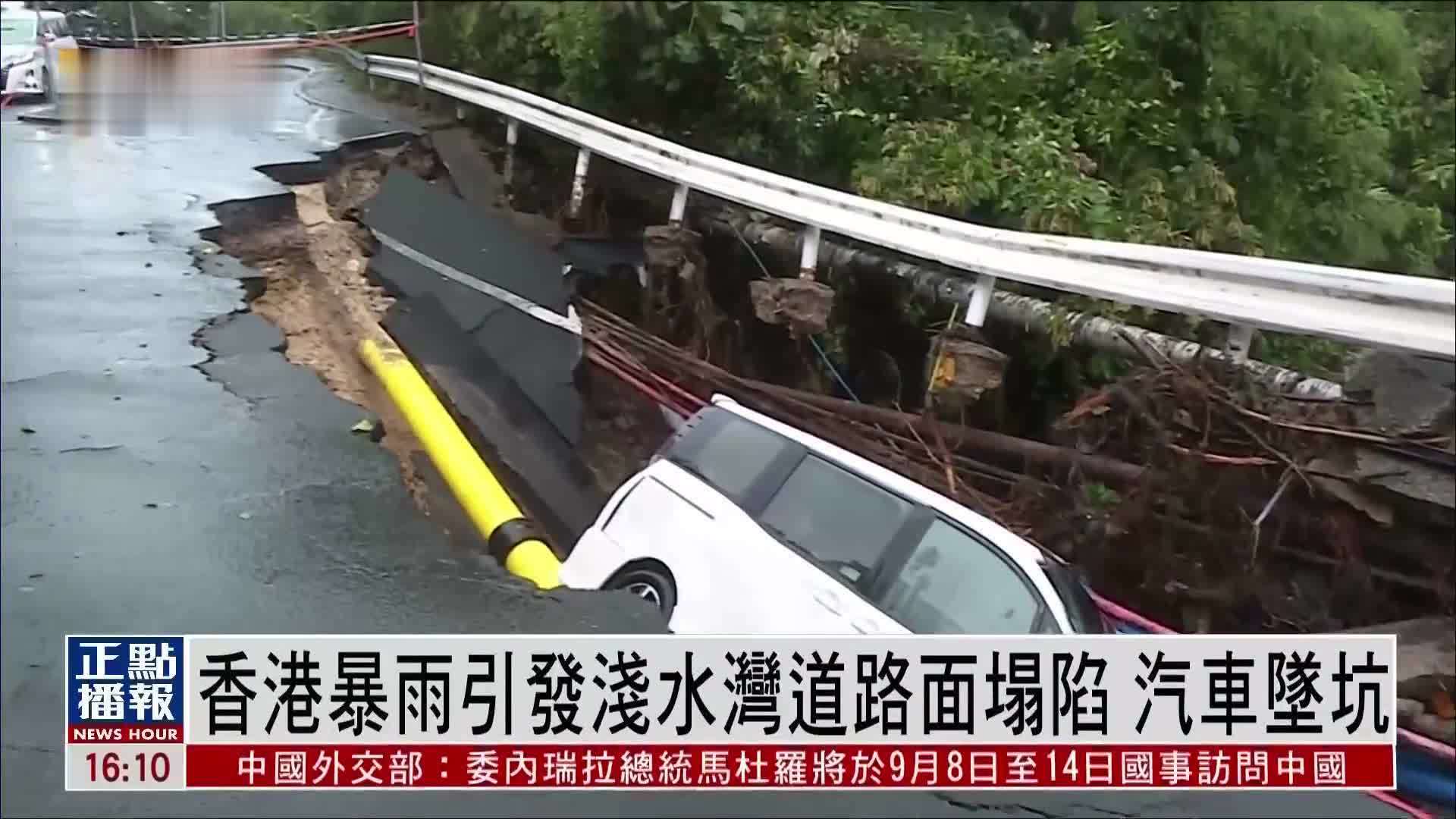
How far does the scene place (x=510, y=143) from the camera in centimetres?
199

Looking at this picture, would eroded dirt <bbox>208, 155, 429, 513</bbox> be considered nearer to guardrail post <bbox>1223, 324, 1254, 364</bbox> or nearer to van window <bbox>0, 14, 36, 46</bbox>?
van window <bbox>0, 14, 36, 46</bbox>

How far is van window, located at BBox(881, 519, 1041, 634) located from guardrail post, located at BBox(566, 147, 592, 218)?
717mm

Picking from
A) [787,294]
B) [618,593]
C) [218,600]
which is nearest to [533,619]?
[618,593]

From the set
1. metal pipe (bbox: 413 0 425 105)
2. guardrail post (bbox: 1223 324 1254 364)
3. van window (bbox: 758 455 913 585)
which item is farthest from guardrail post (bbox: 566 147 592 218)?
guardrail post (bbox: 1223 324 1254 364)

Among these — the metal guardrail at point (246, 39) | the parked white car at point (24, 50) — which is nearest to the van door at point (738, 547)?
the metal guardrail at point (246, 39)

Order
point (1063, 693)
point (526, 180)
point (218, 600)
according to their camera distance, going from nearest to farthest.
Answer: point (1063, 693)
point (218, 600)
point (526, 180)

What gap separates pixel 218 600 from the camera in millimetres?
1877

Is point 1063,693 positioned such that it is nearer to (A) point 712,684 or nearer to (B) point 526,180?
(A) point 712,684

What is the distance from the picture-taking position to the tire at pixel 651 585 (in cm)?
180

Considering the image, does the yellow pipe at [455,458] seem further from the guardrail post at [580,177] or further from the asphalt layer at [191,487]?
the guardrail post at [580,177]

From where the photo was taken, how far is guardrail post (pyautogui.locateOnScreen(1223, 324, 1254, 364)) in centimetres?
157

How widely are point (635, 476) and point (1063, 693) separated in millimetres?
652

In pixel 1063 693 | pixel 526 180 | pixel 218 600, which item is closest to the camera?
pixel 1063 693

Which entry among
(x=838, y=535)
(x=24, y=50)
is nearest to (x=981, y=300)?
(x=838, y=535)
